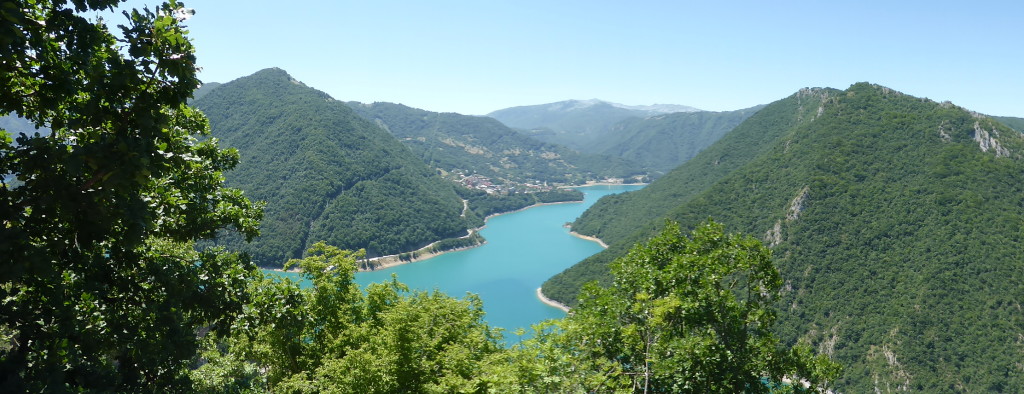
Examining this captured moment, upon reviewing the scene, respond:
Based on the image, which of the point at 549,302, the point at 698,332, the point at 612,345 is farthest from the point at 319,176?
the point at 698,332

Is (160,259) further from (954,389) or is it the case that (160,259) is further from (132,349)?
(954,389)

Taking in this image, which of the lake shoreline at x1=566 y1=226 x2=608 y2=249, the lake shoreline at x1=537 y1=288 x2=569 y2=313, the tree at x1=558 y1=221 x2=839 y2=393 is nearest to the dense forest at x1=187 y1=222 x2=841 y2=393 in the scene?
the tree at x1=558 y1=221 x2=839 y2=393

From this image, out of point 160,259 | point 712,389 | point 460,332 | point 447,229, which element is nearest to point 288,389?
point 460,332

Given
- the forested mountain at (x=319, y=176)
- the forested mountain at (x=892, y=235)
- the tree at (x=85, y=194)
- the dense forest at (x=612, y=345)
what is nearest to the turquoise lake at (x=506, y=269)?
the forested mountain at (x=892, y=235)

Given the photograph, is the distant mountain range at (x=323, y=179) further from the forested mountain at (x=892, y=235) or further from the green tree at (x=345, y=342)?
the green tree at (x=345, y=342)

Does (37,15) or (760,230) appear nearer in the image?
(37,15)

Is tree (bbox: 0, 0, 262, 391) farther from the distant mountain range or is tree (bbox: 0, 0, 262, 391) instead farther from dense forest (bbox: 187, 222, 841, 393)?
the distant mountain range
